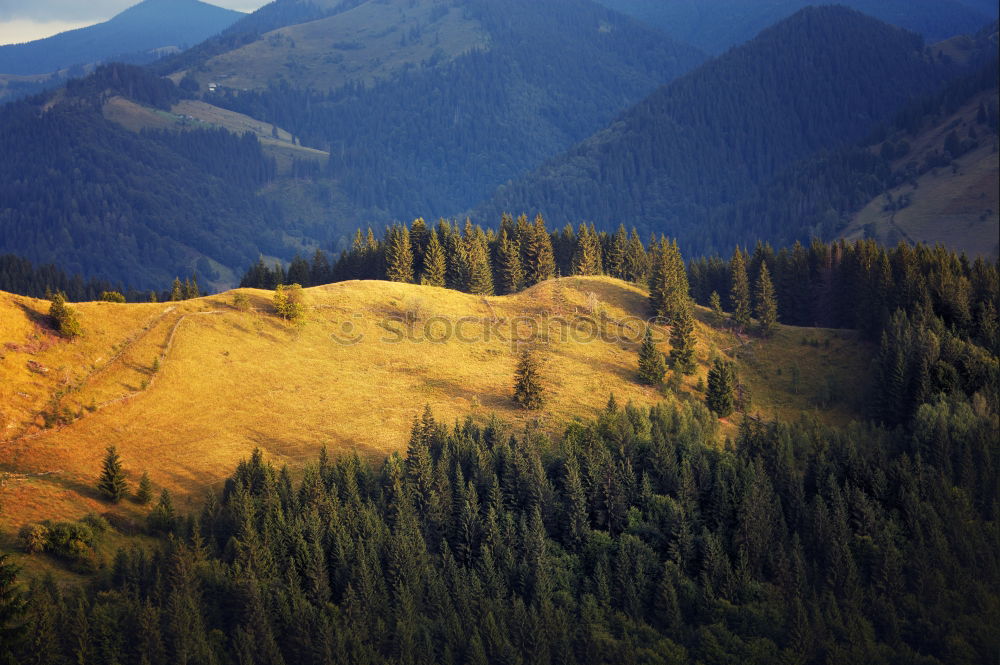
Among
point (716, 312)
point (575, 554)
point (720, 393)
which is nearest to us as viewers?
point (575, 554)

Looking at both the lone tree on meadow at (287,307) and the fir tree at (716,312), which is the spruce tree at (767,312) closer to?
the fir tree at (716,312)

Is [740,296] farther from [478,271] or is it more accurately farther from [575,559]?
[575,559]

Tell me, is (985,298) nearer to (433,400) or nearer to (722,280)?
(722,280)

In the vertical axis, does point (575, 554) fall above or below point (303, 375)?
below

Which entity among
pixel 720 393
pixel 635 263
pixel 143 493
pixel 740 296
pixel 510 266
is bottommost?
pixel 143 493

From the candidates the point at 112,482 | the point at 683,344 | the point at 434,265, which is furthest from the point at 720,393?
the point at 112,482

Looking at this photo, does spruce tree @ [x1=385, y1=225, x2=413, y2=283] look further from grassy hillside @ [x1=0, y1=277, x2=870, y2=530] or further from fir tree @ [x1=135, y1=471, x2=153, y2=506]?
fir tree @ [x1=135, y1=471, x2=153, y2=506]
